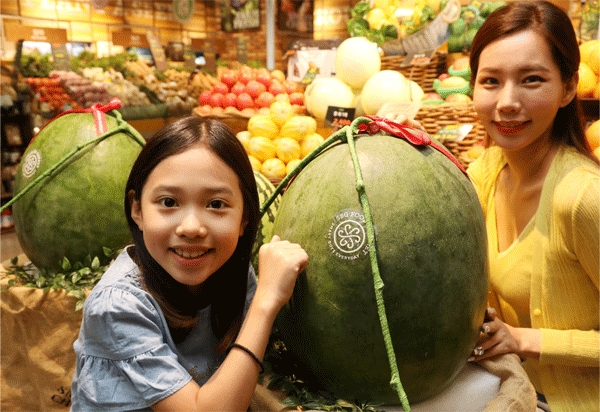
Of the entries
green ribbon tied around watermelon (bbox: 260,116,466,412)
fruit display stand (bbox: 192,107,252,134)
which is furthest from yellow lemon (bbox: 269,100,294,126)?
green ribbon tied around watermelon (bbox: 260,116,466,412)

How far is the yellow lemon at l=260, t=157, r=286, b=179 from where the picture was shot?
315 centimetres

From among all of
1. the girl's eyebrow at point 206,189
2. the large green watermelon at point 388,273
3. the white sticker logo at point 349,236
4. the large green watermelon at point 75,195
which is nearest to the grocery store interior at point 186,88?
the large green watermelon at point 75,195

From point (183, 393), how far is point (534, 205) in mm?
1346

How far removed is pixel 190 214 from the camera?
127cm

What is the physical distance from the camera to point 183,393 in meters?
1.21

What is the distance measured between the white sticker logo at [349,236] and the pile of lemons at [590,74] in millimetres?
2529

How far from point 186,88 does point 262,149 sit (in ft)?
11.9

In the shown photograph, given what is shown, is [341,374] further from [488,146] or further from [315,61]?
[315,61]

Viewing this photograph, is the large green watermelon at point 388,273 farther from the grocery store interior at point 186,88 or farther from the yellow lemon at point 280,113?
the yellow lemon at point 280,113

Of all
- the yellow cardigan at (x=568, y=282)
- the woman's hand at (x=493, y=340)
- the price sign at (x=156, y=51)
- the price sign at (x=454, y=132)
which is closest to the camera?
the woman's hand at (x=493, y=340)

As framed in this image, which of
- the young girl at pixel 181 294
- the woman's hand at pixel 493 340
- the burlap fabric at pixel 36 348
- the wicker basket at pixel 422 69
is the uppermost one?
the wicker basket at pixel 422 69

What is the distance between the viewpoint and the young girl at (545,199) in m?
1.70

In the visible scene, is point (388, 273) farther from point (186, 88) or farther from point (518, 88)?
point (186, 88)

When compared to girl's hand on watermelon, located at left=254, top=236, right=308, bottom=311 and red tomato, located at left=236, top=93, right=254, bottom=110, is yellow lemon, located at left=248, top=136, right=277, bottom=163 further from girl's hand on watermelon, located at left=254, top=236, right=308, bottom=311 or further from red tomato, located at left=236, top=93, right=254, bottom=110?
girl's hand on watermelon, located at left=254, top=236, right=308, bottom=311
